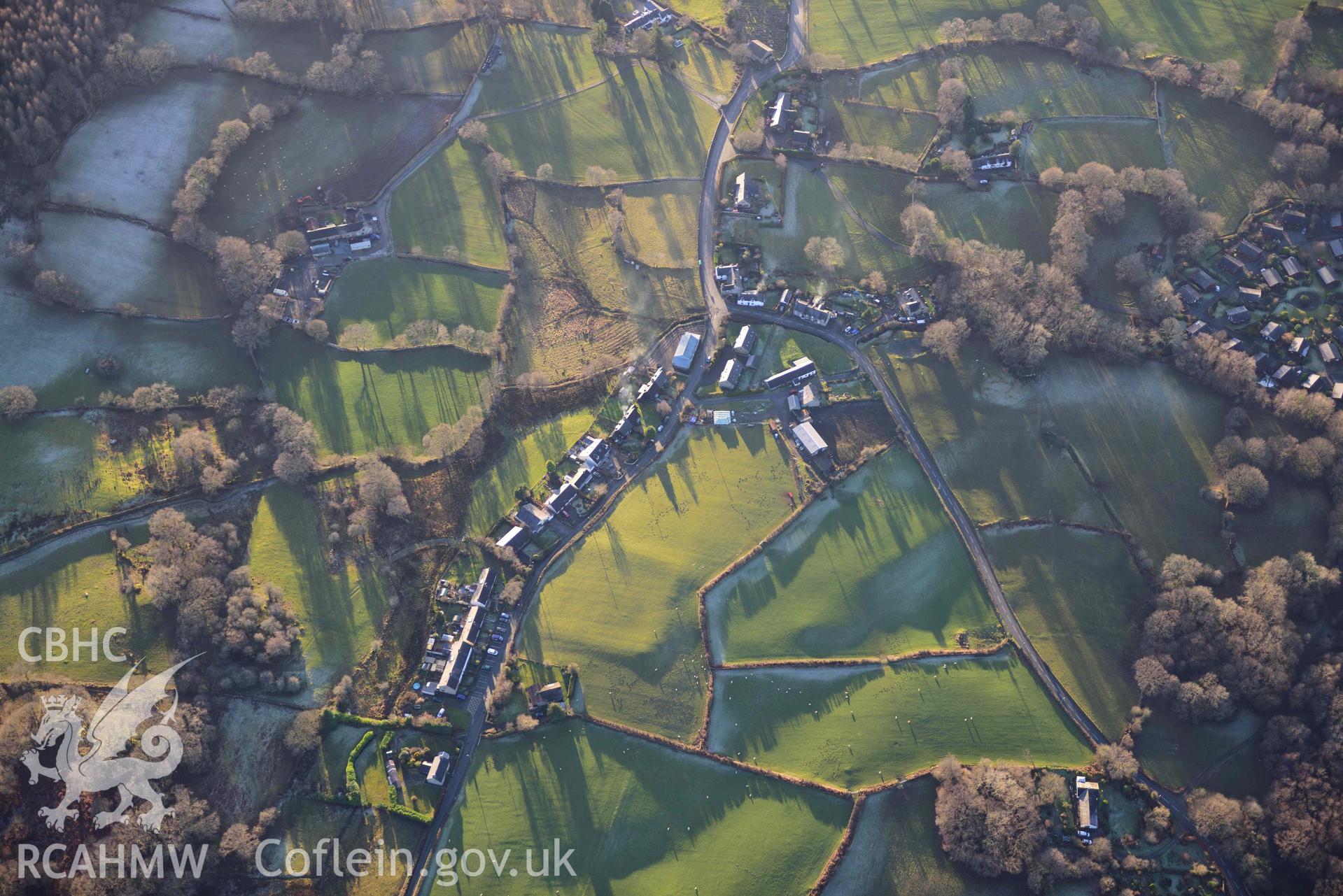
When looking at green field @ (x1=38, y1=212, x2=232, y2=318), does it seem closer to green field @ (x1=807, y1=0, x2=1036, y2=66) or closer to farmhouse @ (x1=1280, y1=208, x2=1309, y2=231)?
green field @ (x1=807, y1=0, x2=1036, y2=66)

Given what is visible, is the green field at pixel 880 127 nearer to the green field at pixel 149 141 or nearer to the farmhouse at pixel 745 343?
the farmhouse at pixel 745 343

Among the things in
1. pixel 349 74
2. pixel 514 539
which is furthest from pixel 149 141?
pixel 514 539

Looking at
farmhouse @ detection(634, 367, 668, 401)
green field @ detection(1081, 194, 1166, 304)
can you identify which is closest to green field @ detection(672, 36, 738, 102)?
farmhouse @ detection(634, 367, 668, 401)

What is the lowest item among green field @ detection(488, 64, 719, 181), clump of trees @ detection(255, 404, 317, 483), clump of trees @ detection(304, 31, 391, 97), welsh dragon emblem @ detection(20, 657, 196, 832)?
welsh dragon emblem @ detection(20, 657, 196, 832)

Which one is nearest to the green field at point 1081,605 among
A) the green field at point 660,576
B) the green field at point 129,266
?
the green field at point 660,576

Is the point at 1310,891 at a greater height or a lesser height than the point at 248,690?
lesser

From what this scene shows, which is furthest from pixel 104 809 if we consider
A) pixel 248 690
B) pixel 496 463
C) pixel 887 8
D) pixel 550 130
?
pixel 887 8

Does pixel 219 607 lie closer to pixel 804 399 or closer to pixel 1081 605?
pixel 804 399

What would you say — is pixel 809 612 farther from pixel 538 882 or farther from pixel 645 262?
pixel 645 262
